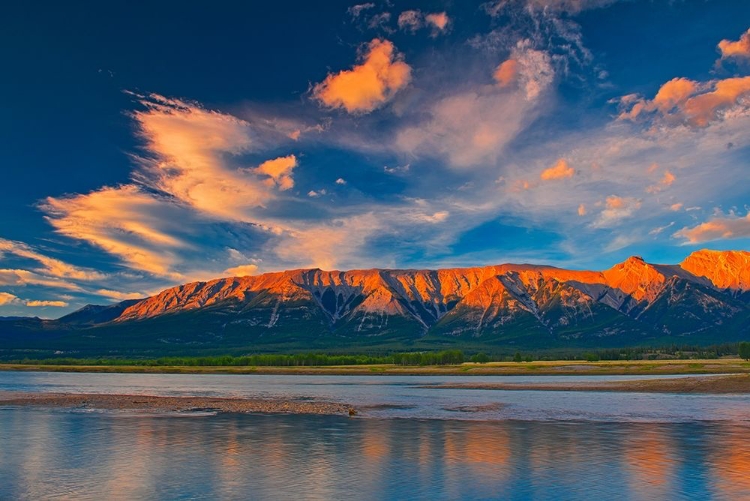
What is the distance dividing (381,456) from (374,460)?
160 centimetres

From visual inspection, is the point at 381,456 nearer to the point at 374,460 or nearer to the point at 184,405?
the point at 374,460

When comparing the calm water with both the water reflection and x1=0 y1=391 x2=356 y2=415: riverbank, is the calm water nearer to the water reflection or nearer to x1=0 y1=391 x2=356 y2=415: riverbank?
the water reflection

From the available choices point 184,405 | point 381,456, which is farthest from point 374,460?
point 184,405

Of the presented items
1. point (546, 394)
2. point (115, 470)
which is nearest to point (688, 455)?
point (115, 470)

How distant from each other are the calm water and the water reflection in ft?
0.31

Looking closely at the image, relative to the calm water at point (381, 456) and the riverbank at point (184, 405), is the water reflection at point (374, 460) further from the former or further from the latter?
the riverbank at point (184, 405)

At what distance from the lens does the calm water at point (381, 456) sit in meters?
31.1

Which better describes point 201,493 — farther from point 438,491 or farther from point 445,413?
point 445,413

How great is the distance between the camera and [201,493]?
30188mm

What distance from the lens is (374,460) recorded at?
39656 mm

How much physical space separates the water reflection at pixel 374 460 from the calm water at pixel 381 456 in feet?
0.31

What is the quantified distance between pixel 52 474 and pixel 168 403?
51.6 metres

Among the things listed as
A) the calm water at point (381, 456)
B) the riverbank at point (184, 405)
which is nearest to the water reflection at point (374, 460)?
the calm water at point (381, 456)

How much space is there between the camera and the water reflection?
30953 mm
